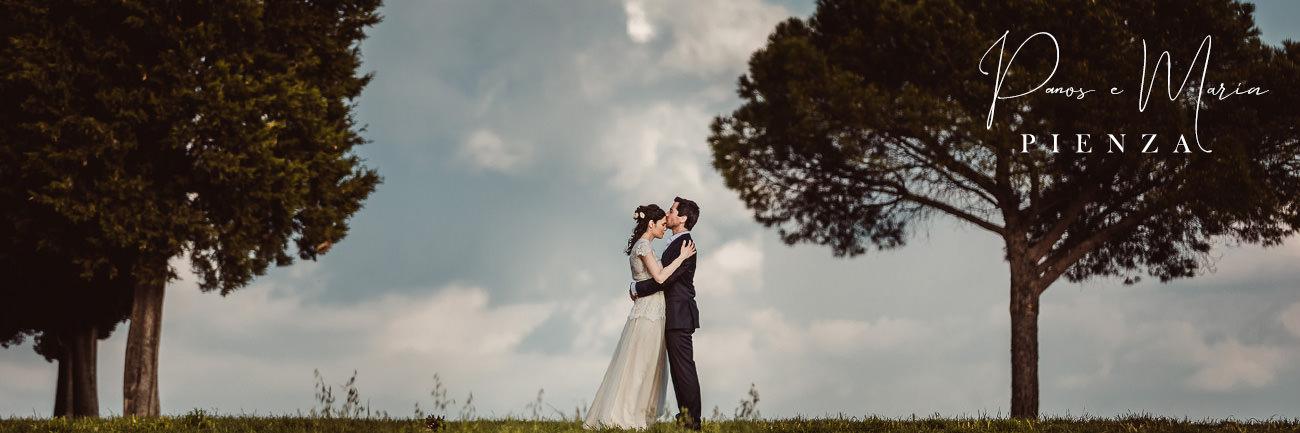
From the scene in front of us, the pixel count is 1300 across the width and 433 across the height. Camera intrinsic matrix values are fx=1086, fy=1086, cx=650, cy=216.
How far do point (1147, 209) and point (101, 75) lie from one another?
1891 cm

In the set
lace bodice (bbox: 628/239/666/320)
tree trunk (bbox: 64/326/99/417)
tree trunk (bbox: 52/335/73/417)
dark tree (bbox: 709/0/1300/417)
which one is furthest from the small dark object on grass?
tree trunk (bbox: 52/335/73/417)

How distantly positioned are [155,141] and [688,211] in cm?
1230

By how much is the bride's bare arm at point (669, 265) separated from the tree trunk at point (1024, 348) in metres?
9.53

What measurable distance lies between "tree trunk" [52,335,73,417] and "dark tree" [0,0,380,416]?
12.7 meters

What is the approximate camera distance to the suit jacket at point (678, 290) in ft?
39.8

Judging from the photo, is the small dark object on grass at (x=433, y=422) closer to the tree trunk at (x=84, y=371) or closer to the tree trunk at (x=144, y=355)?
the tree trunk at (x=144, y=355)

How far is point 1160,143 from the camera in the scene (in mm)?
18062

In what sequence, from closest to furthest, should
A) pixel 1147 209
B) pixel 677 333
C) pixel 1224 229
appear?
pixel 677 333, pixel 1147 209, pixel 1224 229

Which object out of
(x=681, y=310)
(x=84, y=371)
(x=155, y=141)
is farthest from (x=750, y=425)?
(x=84, y=371)

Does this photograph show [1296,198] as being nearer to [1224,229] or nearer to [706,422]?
[1224,229]

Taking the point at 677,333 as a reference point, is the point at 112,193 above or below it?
above

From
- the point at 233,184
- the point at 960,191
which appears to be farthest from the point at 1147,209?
the point at 233,184

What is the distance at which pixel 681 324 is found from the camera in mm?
12148

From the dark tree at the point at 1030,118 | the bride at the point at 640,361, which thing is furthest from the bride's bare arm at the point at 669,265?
the dark tree at the point at 1030,118
